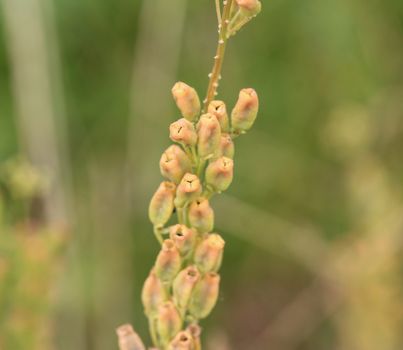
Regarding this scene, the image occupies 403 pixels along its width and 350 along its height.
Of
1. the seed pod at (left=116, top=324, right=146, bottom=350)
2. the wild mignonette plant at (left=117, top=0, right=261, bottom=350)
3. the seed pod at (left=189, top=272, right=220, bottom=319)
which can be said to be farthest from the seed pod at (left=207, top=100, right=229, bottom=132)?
the seed pod at (left=116, top=324, right=146, bottom=350)

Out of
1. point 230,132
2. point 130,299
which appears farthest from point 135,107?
point 230,132

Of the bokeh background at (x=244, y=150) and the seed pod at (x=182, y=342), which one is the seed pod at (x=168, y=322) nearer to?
the seed pod at (x=182, y=342)

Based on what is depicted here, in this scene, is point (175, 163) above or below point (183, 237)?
above

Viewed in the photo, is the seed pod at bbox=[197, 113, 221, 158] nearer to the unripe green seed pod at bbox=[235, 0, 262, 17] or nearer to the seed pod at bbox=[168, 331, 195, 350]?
the unripe green seed pod at bbox=[235, 0, 262, 17]

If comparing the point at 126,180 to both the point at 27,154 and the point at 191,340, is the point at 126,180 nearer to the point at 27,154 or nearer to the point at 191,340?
the point at 27,154

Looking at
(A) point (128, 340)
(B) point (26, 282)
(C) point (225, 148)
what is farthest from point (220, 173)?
(B) point (26, 282)

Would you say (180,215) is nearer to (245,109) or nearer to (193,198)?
(193,198)

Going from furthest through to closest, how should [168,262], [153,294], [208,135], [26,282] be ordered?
[26,282] → [153,294] → [168,262] → [208,135]
